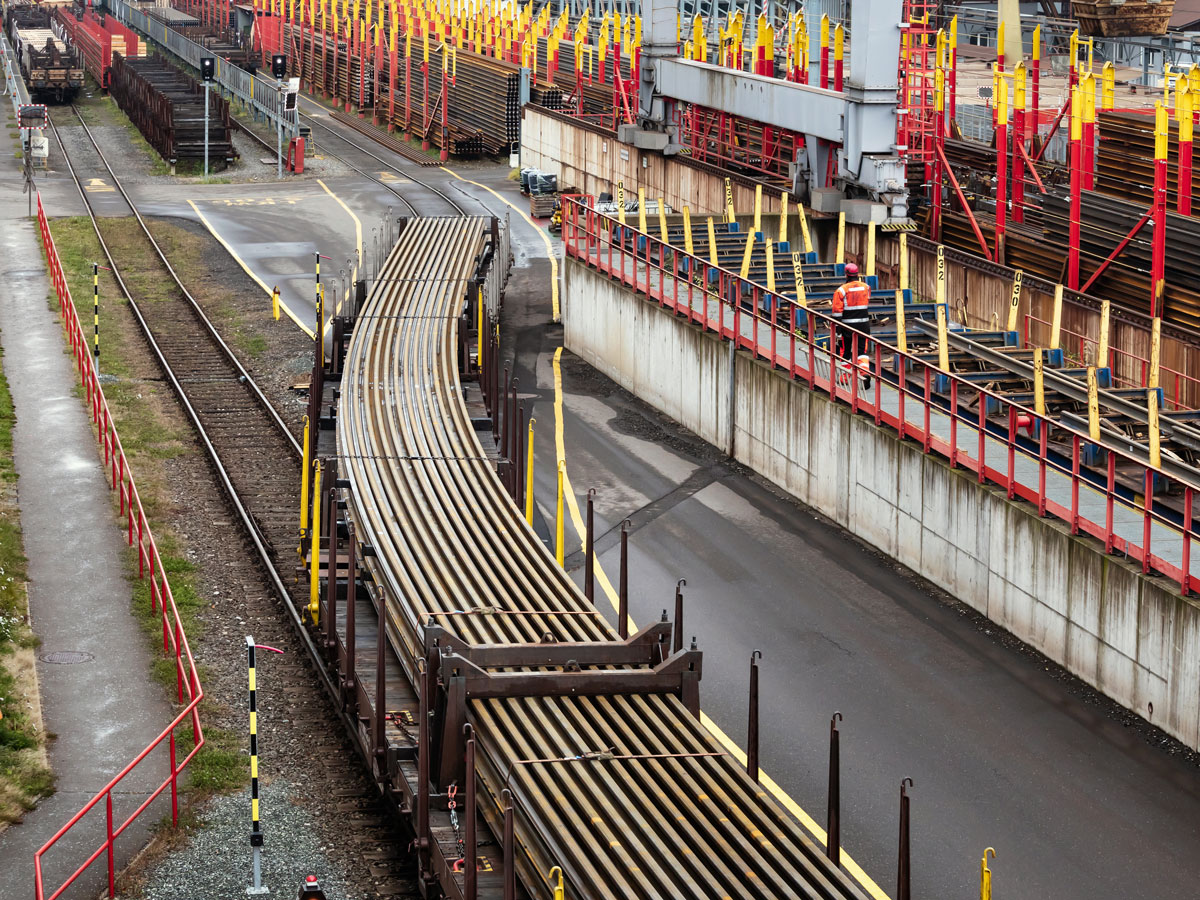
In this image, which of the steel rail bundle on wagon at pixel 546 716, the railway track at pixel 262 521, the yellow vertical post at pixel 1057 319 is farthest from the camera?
the yellow vertical post at pixel 1057 319

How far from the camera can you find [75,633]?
61.6ft

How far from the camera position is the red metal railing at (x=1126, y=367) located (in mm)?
23062

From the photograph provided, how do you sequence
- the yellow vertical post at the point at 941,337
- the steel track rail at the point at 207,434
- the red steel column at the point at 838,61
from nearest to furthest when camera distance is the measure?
1. the steel track rail at the point at 207,434
2. the yellow vertical post at the point at 941,337
3. the red steel column at the point at 838,61

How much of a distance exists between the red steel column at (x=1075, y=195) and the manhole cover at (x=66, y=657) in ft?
53.0

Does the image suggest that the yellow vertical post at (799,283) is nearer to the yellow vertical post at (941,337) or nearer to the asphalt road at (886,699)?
the yellow vertical post at (941,337)

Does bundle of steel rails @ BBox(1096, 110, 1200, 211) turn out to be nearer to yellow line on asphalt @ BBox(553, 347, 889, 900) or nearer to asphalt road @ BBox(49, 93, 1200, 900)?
asphalt road @ BBox(49, 93, 1200, 900)

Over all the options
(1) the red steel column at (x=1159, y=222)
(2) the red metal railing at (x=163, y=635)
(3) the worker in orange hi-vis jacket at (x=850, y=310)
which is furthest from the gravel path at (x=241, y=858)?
(1) the red steel column at (x=1159, y=222)

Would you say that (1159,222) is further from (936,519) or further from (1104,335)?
(936,519)

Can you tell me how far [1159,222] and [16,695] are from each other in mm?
16391

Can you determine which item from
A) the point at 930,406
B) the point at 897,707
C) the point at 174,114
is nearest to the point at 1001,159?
the point at 930,406

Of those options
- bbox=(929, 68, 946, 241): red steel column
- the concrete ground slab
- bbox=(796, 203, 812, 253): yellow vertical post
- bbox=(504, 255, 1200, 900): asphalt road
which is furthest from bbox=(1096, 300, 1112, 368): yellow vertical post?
the concrete ground slab

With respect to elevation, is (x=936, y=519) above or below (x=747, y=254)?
below

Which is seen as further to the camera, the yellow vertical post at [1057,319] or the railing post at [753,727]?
the yellow vertical post at [1057,319]

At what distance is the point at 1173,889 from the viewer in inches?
548
